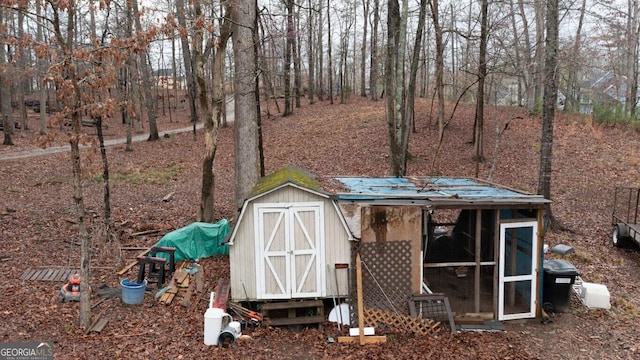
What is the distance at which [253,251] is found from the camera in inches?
340

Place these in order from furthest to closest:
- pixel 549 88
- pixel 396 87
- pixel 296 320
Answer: pixel 396 87 → pixel 549 88 → pixel 296 320

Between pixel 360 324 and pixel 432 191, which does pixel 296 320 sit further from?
pixel 432 191

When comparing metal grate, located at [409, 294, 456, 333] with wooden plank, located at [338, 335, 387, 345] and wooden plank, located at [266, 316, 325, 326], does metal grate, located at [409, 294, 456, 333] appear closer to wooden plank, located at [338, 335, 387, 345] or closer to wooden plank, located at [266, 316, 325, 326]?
wooden plank, located at [338, 335, 387, 345]

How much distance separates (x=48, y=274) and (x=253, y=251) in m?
4.69

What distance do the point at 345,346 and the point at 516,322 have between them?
3578mm

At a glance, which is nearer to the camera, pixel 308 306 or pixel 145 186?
pixel 308 306

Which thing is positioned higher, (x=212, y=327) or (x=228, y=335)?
(x=212, y=327)

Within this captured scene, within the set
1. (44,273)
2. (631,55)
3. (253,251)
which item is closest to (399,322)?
(253,251)

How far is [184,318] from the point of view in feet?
27.7

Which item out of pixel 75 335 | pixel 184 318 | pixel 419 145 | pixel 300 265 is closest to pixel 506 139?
pixel 419 145

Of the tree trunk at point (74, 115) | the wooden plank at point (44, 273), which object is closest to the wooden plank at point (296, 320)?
the tree trunk at point (74, 115)

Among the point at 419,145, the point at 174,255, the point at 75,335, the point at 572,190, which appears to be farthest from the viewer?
the point at 419,145

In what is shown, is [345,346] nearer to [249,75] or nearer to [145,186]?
[249,75]

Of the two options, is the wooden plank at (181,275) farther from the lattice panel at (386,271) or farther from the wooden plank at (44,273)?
the lattice panel at (386,271)
